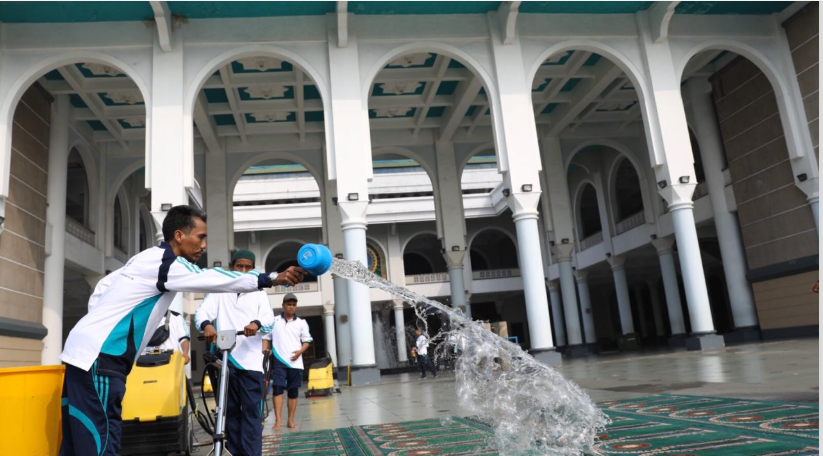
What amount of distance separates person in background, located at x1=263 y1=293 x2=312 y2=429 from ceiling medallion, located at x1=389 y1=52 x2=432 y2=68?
8.73m

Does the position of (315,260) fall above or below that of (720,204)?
below

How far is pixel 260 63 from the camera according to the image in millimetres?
13328

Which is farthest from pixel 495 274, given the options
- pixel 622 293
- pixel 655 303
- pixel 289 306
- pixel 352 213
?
pixel 289 306

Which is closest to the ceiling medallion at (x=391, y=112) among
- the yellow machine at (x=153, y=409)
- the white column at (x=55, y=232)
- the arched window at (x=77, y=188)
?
the white column at (x=55, y=232)

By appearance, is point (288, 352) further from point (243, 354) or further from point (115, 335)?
point (115, 335)

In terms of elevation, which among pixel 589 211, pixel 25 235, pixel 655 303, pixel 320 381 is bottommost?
pixel 320 381

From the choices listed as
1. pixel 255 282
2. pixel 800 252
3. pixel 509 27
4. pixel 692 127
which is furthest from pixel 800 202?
pixel 255 282

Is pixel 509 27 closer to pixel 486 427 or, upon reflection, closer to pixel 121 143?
pixel 486 427

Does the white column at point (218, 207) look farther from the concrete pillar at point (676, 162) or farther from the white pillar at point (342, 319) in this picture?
the concrete pillar at point (676, 162)

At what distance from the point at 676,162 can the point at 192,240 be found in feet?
37.4

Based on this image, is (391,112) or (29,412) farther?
(391,112)

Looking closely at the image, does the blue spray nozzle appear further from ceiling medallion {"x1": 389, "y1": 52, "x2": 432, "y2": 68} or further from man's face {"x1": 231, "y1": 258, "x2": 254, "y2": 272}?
ceiling medallion {"x1": 389, "y1": 52, "x2": 432, "y2": 68}

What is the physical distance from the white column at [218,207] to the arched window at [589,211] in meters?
15.3

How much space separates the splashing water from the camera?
10.8 feet
